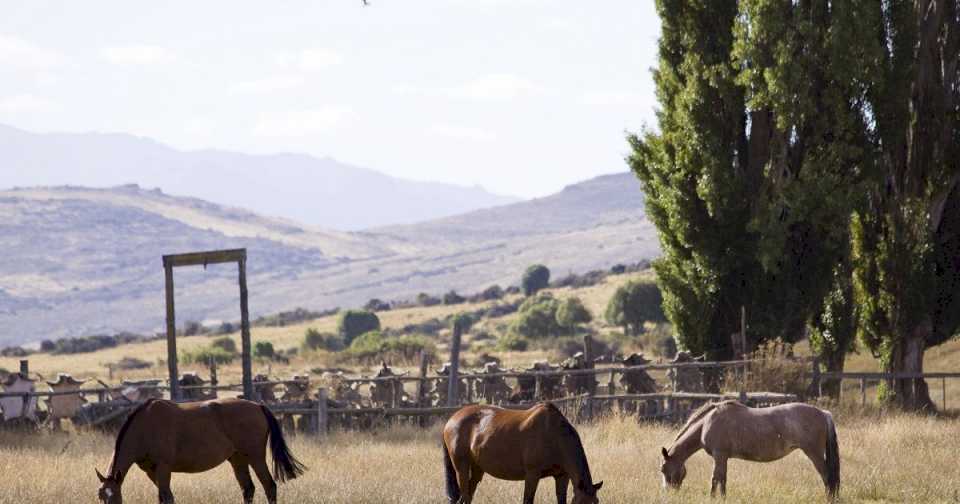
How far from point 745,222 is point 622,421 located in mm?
7453

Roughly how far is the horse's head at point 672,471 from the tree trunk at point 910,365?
15646 mm

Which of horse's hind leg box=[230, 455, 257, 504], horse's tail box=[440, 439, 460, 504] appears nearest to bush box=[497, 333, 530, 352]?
horse's hind leg box=[230, 455, 257, 504]

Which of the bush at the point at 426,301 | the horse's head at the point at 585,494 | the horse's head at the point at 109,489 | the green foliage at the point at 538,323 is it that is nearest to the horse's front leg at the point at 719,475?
the horse's head at the point at 585,494

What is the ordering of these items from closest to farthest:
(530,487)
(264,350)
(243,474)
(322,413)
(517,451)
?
(530,487) → (517,451) → (243,474) → (322,413) → (264,350)

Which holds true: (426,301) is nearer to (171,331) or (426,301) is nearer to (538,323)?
(538,323)

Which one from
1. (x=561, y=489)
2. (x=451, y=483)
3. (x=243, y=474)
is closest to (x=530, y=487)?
(x=561, y=489)

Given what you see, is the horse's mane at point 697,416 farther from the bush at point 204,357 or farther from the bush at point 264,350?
the bush at point 264,350

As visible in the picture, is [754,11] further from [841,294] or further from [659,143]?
[841,294]

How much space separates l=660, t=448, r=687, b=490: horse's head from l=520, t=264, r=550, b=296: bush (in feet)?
326

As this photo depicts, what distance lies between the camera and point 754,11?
30.9 meters

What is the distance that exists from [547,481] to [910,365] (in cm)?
1688

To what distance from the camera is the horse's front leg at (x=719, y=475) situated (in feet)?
54.1

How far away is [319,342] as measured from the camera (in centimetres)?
7862

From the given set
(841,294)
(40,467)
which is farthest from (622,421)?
(40,467)
